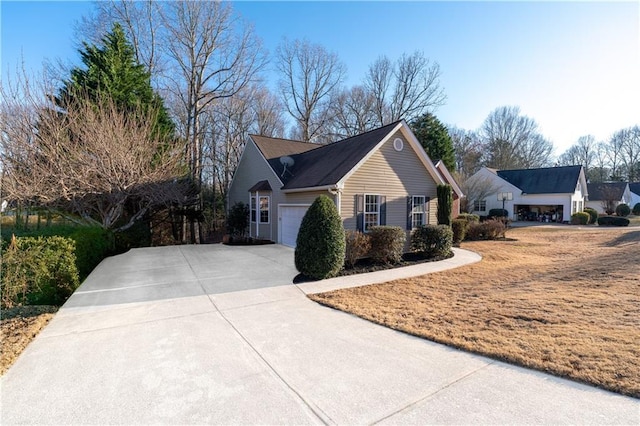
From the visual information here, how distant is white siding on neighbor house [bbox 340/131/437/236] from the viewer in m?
11.2

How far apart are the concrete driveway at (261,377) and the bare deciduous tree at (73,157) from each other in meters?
6.82

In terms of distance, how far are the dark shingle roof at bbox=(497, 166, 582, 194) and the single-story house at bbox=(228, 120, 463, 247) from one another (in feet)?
82.6

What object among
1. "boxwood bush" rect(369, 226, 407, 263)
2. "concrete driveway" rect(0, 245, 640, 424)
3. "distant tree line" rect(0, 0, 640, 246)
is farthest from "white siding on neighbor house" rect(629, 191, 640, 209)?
"concrete driveway" rect(0, 245, 640, 424)

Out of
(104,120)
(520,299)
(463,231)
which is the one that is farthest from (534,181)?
(104,120)

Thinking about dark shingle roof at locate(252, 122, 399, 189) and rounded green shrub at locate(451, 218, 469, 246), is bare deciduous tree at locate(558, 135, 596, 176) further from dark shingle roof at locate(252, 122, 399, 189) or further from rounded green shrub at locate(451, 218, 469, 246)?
dark shingle roof at locate(252, 122, 399, 189)

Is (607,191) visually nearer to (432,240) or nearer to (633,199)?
(633,199)

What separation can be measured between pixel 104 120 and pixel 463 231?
17162 mm

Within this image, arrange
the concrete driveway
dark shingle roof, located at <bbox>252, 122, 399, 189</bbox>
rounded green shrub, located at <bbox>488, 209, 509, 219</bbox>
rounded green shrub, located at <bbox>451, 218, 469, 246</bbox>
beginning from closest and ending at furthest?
A: the concrete driveway < dark shingle roof, located at <bbox>252, 122, 399, 189</bbox> < rounded green shrub, located at <bbox>451, 218, 469, 246</bbox> < rounded green shrub, located at <bbox>488, 209, 509, 219</bbox>

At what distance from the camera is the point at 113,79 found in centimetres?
1365

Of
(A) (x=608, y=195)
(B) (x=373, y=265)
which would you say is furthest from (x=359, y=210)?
(A) (x=608, y=195)

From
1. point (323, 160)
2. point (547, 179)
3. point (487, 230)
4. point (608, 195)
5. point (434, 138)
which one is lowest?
Result: point (487, 230)

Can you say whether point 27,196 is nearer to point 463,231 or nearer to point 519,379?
point 519,379

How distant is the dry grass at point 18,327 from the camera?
3.72 m

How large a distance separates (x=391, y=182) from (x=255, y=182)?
833cm
